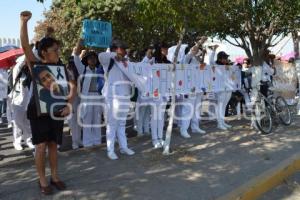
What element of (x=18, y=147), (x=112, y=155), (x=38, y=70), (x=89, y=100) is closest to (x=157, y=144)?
(x=112, y=155)

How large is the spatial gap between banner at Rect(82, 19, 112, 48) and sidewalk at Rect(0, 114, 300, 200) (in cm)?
183

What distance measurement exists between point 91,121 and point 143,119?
5.19ft

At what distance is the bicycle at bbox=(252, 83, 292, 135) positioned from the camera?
30.7 feet

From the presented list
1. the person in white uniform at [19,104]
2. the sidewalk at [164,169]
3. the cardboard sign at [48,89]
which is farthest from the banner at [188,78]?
the cardboard sign at [48,89]

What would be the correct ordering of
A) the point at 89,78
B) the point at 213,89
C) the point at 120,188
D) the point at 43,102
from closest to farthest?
the point at 43,102 → the point at 120,188 → the point at 89,78 → the point at 213,89

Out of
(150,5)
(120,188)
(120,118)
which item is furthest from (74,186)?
(150,5)

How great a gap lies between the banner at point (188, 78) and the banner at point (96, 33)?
60 cm

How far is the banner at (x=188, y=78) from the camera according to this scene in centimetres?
827

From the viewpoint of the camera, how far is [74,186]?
5.60 meters

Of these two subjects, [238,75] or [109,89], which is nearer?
[109,89]

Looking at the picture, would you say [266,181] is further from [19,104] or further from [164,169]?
[19,104]

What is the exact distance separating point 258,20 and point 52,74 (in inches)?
274

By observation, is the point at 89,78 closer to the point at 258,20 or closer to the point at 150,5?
the point at 150,5

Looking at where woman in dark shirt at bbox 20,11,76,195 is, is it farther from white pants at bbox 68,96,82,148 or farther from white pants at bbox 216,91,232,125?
white pants at bbox 216,91,232,125
